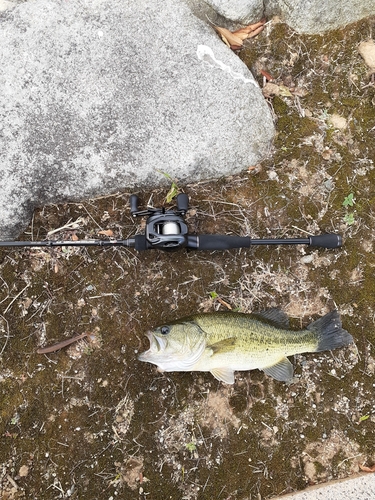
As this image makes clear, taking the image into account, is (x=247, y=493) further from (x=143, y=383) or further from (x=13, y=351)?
(x=13, y=351)

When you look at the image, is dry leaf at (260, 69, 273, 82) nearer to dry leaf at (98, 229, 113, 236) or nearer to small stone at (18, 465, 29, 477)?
dry leaf at (98, 229, 113, 236)

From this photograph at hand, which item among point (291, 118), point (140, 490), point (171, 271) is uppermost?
point (291, 118)

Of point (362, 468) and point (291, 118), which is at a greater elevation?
point (291, 118)

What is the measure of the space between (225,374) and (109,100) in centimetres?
306

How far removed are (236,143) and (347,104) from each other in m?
1.39

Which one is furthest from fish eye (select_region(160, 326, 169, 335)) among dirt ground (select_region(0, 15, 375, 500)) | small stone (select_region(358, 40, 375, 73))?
small stone (select_region(358, 40, 375, 73))

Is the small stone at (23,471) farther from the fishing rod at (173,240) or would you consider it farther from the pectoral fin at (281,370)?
the pectoral fin at (281,370)

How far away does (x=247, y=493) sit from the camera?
429 centimetres

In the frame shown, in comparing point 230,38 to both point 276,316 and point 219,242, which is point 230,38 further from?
point 276,316

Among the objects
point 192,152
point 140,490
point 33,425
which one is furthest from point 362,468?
point 192,152

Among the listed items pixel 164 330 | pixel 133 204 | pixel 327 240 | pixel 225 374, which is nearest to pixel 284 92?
pixel 327 240

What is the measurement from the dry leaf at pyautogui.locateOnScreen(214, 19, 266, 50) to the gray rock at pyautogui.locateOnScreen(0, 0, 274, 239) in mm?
181

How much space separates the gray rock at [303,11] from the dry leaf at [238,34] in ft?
0.22

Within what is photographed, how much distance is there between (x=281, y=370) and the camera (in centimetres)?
421
